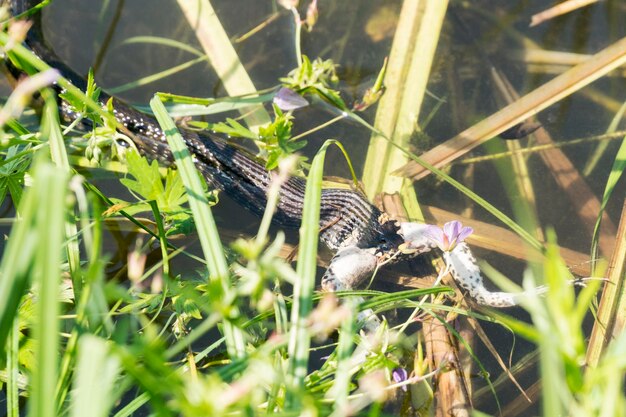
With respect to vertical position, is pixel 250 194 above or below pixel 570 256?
above

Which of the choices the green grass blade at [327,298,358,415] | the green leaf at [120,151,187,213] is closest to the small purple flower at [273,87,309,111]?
the green leaf at [120,151,187,213]

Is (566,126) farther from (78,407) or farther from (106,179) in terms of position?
(78,407)

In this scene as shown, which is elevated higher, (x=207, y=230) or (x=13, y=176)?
(x=13, y=176)

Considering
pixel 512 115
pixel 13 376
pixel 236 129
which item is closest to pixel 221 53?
pixel 236 129

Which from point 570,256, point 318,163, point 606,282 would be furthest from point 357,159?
point 318,163

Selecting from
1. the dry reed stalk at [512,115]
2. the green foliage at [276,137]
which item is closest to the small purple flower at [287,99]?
the green foliage at [276,137]

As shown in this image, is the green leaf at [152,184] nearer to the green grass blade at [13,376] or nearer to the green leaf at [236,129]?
the green leaf at [236,129]

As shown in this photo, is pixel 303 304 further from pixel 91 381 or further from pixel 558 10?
pixel 558 10
